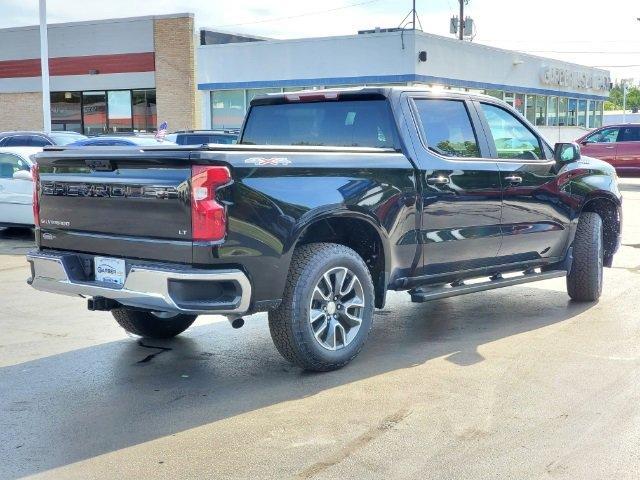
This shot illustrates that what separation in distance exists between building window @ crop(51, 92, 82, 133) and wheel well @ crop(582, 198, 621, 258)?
31.4m

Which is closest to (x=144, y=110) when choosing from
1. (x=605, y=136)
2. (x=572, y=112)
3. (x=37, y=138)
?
(x=37, y=138)

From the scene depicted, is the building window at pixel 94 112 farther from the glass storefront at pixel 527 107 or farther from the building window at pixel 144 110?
the glass storefront at pixel 527 107

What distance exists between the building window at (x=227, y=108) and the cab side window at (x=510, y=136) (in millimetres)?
26297

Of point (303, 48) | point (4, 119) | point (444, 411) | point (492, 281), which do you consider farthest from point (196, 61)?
point (444, 411)

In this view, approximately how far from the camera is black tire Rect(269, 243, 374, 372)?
5473 millimetres

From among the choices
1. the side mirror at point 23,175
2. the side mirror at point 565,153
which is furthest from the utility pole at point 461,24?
the side mirror at point 565,153

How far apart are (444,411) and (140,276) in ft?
6.51

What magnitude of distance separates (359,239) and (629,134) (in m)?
21.3

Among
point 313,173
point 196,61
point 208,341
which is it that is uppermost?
point 196,61

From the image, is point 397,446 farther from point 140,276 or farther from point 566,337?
point 566,337

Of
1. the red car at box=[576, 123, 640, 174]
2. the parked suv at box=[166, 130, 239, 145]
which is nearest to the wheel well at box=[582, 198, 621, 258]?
the parked suv at box=[166, 130, 239, 145]

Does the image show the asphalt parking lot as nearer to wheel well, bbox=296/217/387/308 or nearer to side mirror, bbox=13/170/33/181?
wheel well, bbox=296/217/387/308

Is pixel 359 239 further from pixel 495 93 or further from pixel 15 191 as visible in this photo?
pixel 495 93

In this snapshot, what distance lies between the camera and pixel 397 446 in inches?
174
